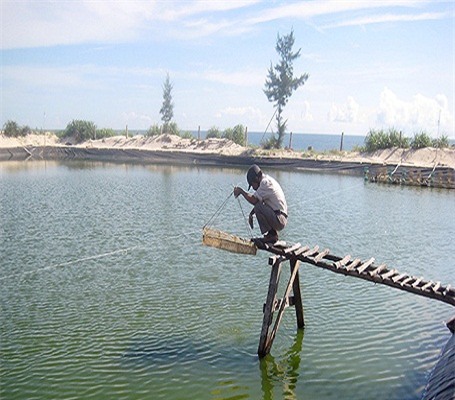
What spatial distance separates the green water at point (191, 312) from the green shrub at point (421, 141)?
23.9 m

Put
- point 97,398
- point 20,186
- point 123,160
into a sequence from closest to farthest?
point 97,398 < point 20,186 < point 123,160

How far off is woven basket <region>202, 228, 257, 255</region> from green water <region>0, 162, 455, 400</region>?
6.24ft

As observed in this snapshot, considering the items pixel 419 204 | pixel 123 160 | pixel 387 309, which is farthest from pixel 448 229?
pixel 123 160

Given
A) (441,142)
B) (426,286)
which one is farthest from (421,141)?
(426,286)

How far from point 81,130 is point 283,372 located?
197ft

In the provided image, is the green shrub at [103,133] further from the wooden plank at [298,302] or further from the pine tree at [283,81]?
the wooden plank at [298,302]

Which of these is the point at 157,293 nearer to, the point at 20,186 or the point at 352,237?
the point at 352,237

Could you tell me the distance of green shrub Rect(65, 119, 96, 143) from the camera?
208 feet

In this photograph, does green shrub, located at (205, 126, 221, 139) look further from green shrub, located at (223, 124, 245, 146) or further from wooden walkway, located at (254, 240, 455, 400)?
wooden walkway, located at (254, 240, 455, 400)

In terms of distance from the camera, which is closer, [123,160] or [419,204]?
[419,204]

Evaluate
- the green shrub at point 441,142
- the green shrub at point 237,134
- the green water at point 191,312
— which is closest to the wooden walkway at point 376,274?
the green water at point 191,312

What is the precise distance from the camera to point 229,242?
353 inches

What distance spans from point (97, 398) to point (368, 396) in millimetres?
4168

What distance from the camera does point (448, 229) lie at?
20.1 meters
